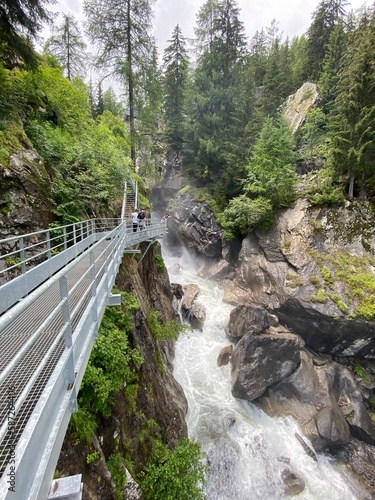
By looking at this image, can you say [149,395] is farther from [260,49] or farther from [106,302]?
[260,49]

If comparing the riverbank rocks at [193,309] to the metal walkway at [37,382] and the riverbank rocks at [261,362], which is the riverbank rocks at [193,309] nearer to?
the riverbank rocks at [261,362]

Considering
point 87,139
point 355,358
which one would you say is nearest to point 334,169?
point 355,358

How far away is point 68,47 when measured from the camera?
21.1m

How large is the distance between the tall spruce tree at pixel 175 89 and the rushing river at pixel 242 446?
81.2ft

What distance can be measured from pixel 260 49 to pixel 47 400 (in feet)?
166

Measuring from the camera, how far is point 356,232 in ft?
48.9

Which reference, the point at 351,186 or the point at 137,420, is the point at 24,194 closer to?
the point at 137,420

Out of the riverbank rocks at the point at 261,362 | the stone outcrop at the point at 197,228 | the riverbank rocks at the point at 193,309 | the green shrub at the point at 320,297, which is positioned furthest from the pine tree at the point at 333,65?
the riverbank rocks at the point at 261,362

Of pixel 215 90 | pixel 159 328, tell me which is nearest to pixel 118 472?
pixel 159 328

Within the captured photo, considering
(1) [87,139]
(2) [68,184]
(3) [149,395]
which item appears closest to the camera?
(3) [149,395]

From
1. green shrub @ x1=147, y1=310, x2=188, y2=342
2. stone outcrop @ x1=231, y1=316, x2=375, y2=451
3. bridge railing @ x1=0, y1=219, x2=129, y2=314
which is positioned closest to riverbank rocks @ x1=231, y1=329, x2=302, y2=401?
stone outcrop @ x1=231, y1=316, x2=375, y2=451

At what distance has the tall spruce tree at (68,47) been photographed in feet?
66.9

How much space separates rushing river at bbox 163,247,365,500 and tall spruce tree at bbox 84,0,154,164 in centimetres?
1845

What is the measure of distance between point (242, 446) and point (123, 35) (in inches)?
934
